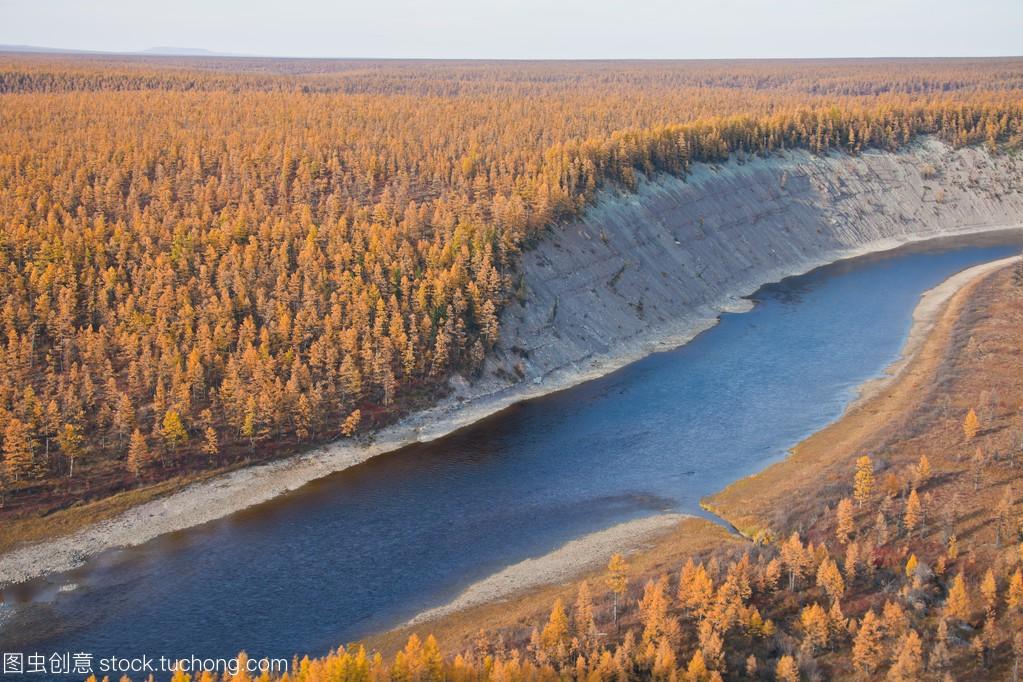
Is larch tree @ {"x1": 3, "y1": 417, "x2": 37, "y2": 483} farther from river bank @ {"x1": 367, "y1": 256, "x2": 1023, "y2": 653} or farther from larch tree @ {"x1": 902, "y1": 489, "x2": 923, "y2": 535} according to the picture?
larch tree @ {"x1": 902, "y1": 489, "x2": 923, "y2": 535}

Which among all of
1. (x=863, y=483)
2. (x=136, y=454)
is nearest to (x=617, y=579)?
(x=863, y=483)

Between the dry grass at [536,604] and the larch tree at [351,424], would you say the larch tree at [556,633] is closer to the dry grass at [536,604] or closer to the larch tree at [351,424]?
the dry grass at [536,604]

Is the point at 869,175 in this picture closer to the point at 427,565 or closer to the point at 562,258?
the point at 562,258

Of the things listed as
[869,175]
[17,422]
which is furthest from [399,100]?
[17,422]

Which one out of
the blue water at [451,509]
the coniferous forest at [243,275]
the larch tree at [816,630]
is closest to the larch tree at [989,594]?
the larch tree at [816,630]

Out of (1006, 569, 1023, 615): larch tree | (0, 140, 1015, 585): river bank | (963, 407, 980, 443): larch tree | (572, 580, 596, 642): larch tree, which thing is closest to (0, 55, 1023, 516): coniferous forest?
(0, 140, 1015, 585): river bank

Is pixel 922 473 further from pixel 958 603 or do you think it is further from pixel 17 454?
pixel 17 454
